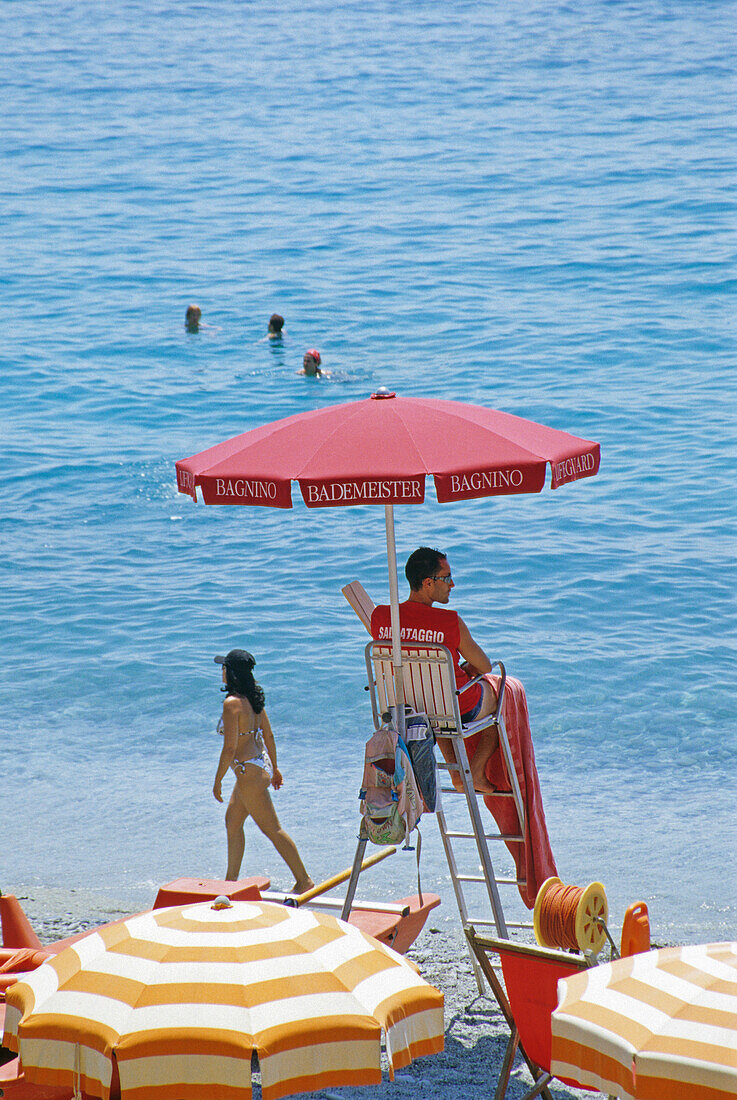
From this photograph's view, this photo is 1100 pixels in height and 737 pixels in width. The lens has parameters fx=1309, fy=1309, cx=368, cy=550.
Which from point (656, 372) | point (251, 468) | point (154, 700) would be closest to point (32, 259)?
point (656, 372)

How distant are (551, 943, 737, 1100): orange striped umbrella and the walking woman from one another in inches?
133

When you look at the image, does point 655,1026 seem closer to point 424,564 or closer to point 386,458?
point 386,458

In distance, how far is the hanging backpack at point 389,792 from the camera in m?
5.52

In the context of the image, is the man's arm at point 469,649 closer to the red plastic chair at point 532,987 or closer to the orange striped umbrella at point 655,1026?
the red plastic chair at point 532,987

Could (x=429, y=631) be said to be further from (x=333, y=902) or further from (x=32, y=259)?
(x=32, y=259)

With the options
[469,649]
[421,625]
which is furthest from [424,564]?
[469,649]

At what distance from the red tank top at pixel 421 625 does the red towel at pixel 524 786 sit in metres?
0.40

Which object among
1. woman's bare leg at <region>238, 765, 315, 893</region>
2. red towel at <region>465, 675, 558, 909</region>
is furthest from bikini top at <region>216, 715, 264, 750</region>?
red towel at <region>465, 675, 558, 909</region>

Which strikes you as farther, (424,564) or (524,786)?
(524,786)

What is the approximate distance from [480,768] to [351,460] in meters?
1.70

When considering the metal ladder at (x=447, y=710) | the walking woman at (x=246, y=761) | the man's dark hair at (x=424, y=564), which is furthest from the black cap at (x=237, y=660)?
the man's dark hair at (x=424, y=564)

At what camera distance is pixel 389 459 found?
5.25 metres

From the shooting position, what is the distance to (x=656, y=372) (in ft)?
69.1

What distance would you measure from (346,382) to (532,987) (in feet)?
54.9
